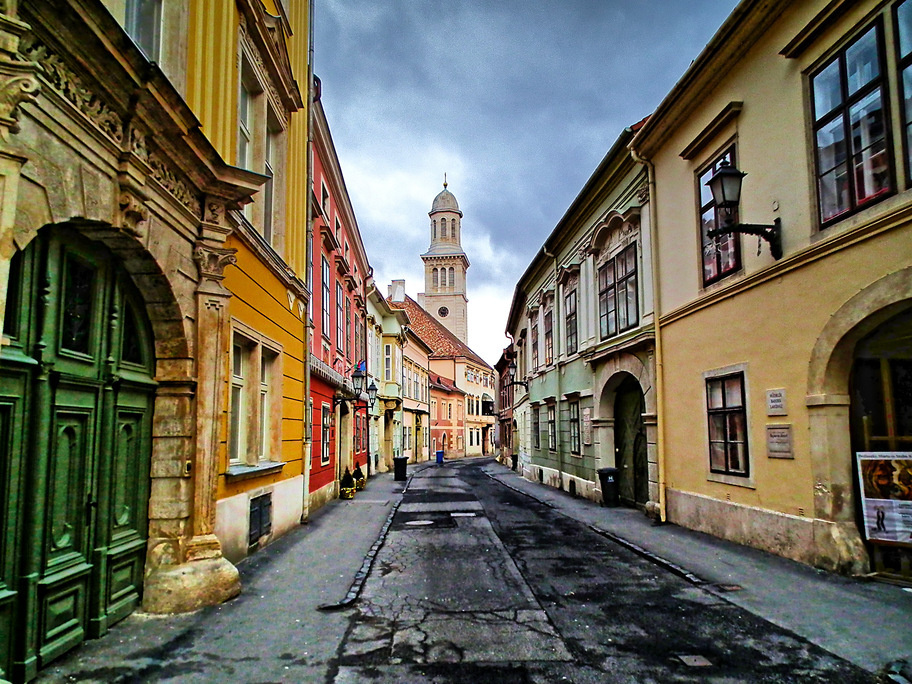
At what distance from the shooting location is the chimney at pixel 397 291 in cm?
4678

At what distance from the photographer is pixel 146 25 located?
21.2 ft

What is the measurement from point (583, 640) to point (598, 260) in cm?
1284

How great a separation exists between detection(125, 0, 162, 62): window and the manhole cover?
6880mm

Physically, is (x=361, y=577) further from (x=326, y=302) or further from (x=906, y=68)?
(x=326, y=302)

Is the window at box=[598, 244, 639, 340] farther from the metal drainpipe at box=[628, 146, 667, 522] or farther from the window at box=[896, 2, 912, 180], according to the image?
the window at box=[896, 2, 912, 180]

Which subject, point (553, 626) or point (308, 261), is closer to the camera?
point (553, 626)

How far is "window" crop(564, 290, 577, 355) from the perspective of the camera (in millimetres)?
19641

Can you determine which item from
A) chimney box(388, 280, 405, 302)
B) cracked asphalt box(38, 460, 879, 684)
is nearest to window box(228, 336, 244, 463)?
cracked asphalt box(38, 460, 879, 684)

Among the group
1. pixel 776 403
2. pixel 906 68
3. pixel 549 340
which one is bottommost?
pixel 776 403

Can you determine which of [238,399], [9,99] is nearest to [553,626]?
[9,99]

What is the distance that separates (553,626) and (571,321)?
48.8 ft

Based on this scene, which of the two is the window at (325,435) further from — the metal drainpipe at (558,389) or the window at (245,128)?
the window at (245,128)

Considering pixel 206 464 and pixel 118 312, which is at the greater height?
pixel 118 312

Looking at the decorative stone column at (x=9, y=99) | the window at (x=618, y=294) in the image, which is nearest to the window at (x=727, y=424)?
the window at (x=618, y=294)
